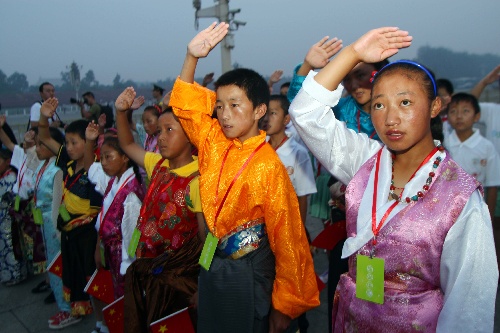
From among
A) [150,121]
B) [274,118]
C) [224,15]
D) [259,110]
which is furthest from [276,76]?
[224,15]

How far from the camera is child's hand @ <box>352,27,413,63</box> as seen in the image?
1502 millimetres

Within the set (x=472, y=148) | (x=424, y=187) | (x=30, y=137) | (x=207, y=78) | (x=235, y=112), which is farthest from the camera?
(x=207, y=78)

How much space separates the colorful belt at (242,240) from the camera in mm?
1968

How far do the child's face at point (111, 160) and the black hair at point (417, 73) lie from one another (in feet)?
7.21

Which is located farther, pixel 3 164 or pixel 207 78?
pixel 207 78

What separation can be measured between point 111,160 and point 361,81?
188 centimetres

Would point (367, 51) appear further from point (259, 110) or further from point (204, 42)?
point (204, 42)

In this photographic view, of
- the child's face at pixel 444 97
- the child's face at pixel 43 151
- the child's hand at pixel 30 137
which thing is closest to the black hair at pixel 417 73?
the child's face at pixel 444 97

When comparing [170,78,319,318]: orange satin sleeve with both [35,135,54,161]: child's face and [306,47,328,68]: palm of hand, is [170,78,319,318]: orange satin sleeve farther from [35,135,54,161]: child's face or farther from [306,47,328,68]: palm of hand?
[35,135,54,161]: child's face

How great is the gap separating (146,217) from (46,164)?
2.11 meters

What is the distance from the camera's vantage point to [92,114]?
25.6 feet

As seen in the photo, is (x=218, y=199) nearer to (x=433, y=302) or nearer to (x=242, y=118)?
(x=242, y=118)

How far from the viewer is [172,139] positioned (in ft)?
8.39

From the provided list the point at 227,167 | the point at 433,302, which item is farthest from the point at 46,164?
the point at 433,302
